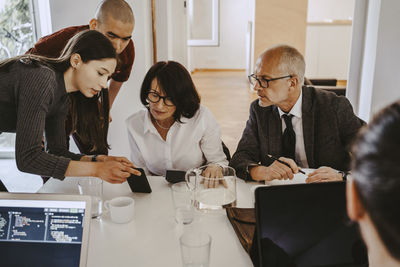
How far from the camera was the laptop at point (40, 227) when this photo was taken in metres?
0.86

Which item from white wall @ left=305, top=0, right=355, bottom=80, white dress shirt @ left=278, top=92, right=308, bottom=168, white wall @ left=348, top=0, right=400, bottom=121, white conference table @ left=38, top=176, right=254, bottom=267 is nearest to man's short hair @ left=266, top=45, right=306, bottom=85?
white dress shirt @ left=278, top=92, right=308, bottom=168

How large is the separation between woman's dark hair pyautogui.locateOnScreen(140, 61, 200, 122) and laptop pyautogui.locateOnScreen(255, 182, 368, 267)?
Answer: 3.12 ft

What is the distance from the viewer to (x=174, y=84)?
67.6 inches

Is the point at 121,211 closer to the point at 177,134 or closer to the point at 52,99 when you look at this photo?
the point at 52,99

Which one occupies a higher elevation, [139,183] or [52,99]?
[52,99]

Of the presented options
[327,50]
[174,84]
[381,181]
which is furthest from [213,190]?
[327,50]

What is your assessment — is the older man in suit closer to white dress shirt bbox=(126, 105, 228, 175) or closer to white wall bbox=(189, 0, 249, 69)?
white dress shirt bbox=(126, 105, 228, 175)

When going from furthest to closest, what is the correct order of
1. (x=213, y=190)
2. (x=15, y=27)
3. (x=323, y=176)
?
(x=15, y=27)
(x=323, y=176)
(x=213, y=190)

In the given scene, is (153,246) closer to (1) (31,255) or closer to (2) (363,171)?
(1) (31,255)

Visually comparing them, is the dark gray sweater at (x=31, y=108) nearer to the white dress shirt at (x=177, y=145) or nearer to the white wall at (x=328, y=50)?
the white dress shirt at (x=177, y=145)

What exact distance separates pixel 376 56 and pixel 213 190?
7.06 ft

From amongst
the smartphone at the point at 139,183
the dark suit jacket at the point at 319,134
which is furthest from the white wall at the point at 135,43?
the smartphone at the point at 139,183

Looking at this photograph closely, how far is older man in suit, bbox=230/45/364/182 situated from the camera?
173 cm

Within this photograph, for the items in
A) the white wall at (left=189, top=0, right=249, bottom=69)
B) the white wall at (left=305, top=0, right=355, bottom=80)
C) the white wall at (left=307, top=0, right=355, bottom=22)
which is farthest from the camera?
the white wall at (left=189, top=0, right=249, bottom=69)
